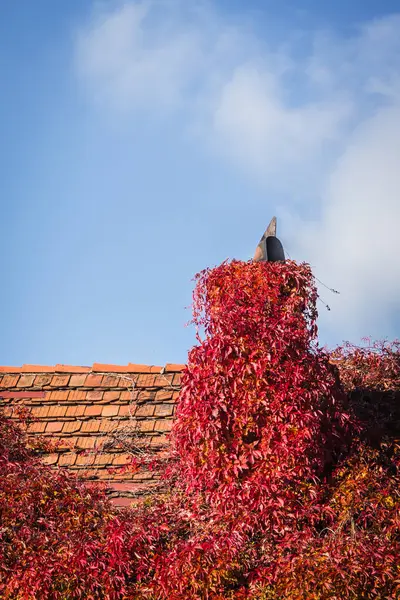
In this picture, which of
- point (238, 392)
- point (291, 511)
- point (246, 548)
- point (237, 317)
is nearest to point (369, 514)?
point (291, 511)

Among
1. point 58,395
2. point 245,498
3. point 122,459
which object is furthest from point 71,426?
point 245,498

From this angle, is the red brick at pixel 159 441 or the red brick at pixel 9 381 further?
the red brick at pixel 9 381

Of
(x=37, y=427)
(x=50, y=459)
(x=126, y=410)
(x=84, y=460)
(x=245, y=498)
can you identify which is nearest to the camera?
(x=245, y=498)

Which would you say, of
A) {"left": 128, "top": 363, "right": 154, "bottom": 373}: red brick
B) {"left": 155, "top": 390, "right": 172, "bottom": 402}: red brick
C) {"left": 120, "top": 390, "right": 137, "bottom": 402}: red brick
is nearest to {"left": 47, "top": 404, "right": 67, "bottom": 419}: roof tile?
{"left": 120, "top": 390, "right": 137, "bottom": 402}: red brick

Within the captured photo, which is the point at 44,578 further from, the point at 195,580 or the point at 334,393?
the point at 334,393

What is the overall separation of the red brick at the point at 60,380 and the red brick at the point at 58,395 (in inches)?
4.2

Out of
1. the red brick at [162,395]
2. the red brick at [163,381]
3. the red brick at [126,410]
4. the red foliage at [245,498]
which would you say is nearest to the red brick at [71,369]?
the red brick at [126,410]

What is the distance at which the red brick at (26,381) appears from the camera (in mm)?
9609

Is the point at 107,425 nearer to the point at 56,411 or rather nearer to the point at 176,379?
the point at 56,411

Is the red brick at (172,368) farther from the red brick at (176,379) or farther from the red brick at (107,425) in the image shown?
the red brick at (107,425)

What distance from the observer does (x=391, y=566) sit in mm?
5793

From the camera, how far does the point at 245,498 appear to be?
6543mm

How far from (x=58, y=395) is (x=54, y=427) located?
1.68ft

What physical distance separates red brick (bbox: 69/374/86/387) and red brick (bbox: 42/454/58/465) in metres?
Answer: 1.09
